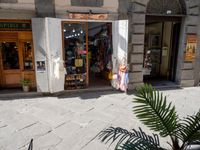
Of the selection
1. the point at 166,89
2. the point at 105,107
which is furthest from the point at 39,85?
the point at 166,89

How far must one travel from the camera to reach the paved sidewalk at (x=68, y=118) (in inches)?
139

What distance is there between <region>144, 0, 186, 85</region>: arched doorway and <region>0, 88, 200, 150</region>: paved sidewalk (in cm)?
187

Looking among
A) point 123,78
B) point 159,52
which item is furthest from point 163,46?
point 123,78

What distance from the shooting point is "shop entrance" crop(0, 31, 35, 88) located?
21.4 feet

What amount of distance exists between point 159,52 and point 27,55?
567cm

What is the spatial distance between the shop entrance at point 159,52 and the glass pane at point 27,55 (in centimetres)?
474

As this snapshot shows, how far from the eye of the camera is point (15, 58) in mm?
6723

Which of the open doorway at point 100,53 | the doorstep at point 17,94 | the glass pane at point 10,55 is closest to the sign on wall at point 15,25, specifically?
the glass pane at point 10,55

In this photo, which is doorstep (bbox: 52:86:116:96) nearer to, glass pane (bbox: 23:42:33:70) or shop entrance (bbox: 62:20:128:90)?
shop entrance (bbox: 62:20:128:90)

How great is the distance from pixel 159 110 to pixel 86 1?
512cm

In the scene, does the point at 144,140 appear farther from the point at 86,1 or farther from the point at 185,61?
the point at 185,61

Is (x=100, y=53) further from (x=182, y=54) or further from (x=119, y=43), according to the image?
(x=182, y=54)

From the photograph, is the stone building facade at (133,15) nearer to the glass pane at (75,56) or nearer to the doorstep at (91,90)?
the doorstep at (91,90)

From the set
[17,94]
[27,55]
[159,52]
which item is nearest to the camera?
[17,94]
